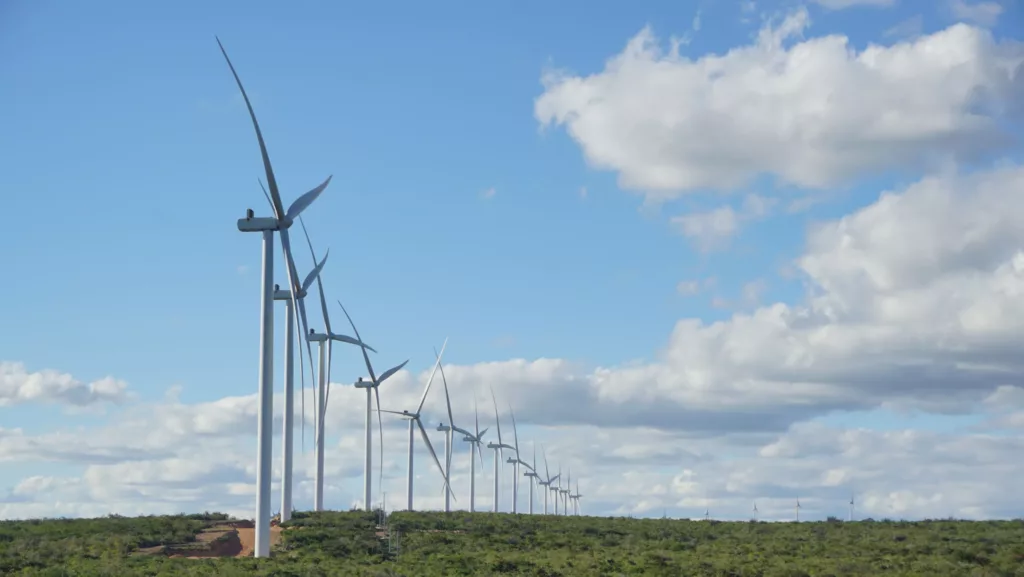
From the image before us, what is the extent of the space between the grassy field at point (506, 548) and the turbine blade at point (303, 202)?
18454 mm

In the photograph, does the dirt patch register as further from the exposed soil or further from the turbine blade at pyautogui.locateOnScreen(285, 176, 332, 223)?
the turbine blade at pyautogui.locateOnScreen(285, 176, 332, 223)

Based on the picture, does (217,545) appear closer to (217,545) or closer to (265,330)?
(217,545)

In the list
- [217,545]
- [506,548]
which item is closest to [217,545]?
[217,545]

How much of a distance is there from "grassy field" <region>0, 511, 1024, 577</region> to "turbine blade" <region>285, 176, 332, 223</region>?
60.5ft

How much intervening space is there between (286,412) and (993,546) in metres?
43.5

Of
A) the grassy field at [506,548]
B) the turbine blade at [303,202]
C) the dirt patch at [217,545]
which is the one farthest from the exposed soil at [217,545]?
the turbine blade at [303,202]

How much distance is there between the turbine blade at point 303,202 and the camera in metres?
72.3

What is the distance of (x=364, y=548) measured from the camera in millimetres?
81438

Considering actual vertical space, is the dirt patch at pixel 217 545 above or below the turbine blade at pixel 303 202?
below

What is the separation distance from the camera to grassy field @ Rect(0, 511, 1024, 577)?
69500 millimetres

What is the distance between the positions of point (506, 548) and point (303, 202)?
25514mm

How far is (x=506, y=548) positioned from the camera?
83375 millimetres

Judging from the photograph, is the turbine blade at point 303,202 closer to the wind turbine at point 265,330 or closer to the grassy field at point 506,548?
the wind turbine at point 265,330

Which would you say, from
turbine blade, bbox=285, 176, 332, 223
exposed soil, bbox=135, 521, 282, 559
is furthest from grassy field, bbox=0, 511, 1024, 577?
turbine blade, bbox=285, 176, 332, 223
